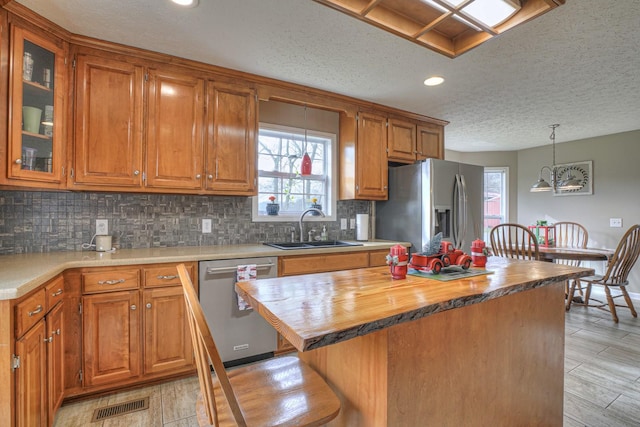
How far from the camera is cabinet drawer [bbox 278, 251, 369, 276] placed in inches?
99.4

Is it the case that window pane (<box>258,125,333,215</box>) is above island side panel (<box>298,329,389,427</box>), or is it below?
above

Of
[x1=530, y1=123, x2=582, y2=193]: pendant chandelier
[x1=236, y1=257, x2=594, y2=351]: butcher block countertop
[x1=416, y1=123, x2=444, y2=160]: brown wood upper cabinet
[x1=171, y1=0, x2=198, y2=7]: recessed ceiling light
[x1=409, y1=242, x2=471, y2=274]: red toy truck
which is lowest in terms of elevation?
[x1=236, y1=257, x2=594, y2=351]: butcher block countertop

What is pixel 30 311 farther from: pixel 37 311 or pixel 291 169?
pixel 291 169

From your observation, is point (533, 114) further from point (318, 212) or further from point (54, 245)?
point (54, 245)

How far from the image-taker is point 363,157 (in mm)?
3314

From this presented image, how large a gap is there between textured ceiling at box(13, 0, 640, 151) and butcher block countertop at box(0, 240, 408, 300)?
4.77 feet

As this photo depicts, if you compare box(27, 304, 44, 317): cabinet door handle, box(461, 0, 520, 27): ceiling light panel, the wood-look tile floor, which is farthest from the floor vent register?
box(461, 0, 520, 27): ceiling light panel

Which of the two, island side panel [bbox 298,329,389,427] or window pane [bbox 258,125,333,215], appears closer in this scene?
island side panel [bbox 298,329,389,427]

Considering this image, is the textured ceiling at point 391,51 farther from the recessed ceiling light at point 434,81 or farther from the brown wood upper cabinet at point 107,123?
the brown wood upper cabinet at point 107,123

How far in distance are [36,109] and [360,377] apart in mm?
2365

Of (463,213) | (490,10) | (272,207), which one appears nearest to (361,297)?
(490,10)

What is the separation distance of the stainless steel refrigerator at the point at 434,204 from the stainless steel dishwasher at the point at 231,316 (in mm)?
1583

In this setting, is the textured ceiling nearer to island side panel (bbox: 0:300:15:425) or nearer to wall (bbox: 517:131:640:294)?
wall (bbox: 517:131:640:294)

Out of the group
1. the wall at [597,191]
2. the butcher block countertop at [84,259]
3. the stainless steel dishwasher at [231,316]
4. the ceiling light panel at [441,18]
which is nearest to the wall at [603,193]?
the wall at [597,191]
